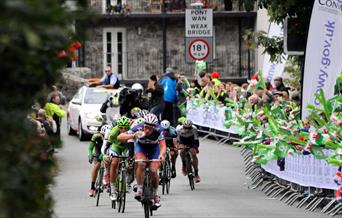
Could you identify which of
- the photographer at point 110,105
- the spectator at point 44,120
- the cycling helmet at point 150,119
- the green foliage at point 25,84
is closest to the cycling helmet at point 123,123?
the cycling helmet at point 150,119

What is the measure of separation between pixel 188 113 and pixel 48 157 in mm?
29604

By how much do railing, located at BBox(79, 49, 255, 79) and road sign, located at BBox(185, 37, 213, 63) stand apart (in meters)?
24.3

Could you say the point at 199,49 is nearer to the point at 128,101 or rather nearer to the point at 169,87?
the point at 169,87

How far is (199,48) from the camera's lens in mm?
27562

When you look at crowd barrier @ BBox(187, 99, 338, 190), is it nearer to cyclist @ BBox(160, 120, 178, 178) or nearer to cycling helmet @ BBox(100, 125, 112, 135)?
cyclist @ BBox(160, 120, 178, 178)

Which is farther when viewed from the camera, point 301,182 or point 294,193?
point 294,193

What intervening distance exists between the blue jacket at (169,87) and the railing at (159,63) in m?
20.6

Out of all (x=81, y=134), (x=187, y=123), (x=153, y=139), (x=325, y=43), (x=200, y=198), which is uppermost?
(x=325, y=43)

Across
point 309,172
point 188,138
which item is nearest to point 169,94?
point 188,138

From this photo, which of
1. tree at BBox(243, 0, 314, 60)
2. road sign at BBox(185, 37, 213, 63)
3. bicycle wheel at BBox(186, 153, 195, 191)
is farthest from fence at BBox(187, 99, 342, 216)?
road sign at BBox(185, 37, 213, 63)

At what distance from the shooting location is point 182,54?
2060 inches

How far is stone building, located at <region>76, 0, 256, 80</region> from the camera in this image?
52.0 m

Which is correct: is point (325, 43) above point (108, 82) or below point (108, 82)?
above

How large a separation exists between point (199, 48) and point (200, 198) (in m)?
8.95
